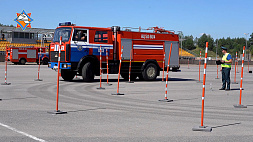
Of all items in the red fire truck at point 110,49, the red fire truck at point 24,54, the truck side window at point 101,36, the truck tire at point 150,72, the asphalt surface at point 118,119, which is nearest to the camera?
the asphalt surface at point 118,119

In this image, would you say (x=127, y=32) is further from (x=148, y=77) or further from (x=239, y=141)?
(x=239, y=141)

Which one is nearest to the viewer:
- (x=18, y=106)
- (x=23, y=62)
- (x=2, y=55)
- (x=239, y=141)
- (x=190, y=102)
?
(x=239, y=141)

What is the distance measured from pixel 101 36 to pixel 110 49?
898mm

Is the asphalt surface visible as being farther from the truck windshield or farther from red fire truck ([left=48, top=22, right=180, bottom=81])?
the truck windshield

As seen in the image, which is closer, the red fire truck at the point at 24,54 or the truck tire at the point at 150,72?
the truck tire at the point at 150,72

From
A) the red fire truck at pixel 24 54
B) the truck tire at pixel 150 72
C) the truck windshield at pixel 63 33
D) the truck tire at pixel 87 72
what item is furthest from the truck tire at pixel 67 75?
the red fire truck at pixel 24 54

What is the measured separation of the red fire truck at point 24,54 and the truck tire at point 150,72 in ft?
112

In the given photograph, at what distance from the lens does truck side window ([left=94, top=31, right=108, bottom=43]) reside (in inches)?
868

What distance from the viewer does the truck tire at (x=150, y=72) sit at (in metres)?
23.7

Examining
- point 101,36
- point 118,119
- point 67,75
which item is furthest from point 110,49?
point 118,119

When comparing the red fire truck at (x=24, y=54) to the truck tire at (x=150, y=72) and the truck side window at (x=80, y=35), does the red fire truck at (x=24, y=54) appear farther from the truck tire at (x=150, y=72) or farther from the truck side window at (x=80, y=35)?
the truck side window at (x=80, y=35)

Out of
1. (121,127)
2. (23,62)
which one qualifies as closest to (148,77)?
(121,127)

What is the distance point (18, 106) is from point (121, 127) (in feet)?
14.1

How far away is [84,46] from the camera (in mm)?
21391
